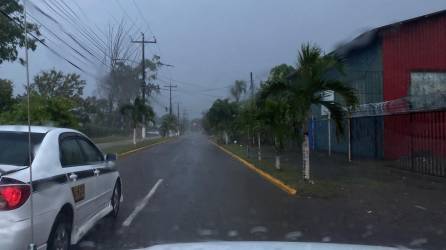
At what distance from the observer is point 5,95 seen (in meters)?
29.6

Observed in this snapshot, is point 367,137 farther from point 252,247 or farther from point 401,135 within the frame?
point 252,247

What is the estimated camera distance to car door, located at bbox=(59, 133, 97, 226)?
6.98 metres

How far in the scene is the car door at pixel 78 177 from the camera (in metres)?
6.98

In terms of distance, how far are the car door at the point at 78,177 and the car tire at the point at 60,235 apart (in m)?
0.26

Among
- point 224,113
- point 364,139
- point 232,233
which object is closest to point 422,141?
point 364,139

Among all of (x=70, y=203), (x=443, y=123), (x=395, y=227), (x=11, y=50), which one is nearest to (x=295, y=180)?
(x=443, y=123)

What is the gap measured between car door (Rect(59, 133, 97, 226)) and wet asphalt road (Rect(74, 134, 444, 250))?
0.55 metres

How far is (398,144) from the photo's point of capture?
77.8 ft

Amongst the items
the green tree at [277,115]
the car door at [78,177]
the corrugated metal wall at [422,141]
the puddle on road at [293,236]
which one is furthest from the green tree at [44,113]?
the corrugated metal wall at [422,141]

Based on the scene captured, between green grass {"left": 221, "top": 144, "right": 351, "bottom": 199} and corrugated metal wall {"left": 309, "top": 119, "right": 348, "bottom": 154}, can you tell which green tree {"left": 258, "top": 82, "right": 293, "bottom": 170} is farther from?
corrugated metal wall {"left": 309, "top": 119, "right": 348, "bottom": 154}

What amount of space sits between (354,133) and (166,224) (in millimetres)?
19123

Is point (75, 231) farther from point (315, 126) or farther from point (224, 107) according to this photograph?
point (224, 107)

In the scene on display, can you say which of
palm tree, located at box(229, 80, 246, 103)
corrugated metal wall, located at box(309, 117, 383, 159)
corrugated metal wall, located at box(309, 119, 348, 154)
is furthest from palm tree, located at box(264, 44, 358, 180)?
palm tree, located at box(229, 80, 246, 103)

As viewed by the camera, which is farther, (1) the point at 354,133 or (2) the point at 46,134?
(1) the point at 354,133
